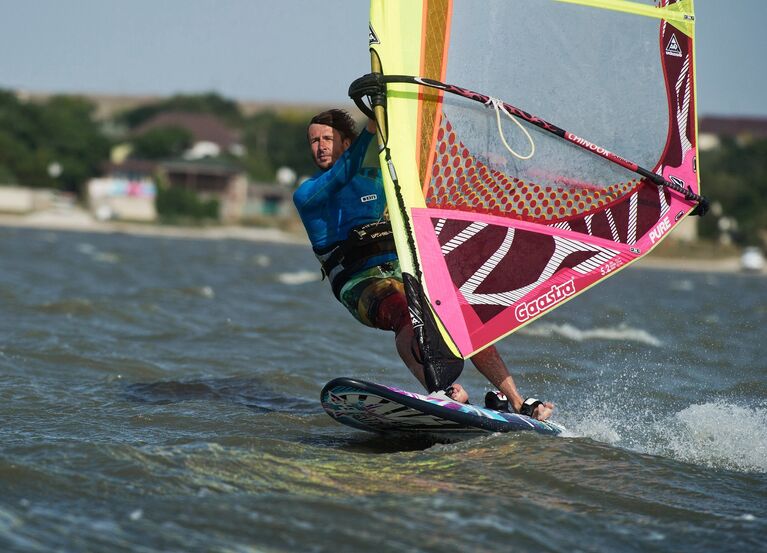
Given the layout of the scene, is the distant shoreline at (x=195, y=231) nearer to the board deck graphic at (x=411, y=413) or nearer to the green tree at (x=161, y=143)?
the green tree at (x=161, y=143)

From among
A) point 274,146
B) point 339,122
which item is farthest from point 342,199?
point 274,146

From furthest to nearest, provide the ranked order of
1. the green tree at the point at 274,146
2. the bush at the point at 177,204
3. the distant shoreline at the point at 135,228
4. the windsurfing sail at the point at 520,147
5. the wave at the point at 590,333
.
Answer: the green tree at the point at 274,146, the bush at the point at 177,204, the distant shoreline at the point at 135,228, the wave at the point at 590,333, the windsurfing sail at the point at 520,147

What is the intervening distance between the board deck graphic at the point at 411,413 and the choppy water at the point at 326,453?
0.10m

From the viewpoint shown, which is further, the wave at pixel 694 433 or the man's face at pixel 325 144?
the man's face at pixel 325 144

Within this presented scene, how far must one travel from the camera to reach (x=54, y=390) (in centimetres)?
691

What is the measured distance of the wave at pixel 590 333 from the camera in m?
11.8

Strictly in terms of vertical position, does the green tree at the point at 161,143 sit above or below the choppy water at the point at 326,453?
below

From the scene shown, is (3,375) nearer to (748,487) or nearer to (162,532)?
(162,532)

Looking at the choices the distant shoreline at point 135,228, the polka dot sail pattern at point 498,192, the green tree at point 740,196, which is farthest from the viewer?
the green tree at point 740,196

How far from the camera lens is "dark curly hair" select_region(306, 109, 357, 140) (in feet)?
19.0

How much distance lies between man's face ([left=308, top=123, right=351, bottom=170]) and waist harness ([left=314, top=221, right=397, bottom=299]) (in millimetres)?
392

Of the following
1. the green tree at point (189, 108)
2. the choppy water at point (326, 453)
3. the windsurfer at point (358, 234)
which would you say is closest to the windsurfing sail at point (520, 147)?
the windsurfer at point (358, 234)

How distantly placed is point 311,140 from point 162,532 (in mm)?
2593

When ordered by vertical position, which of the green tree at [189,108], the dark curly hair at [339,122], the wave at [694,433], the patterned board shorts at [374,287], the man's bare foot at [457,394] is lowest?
the green tree at [189,108]
